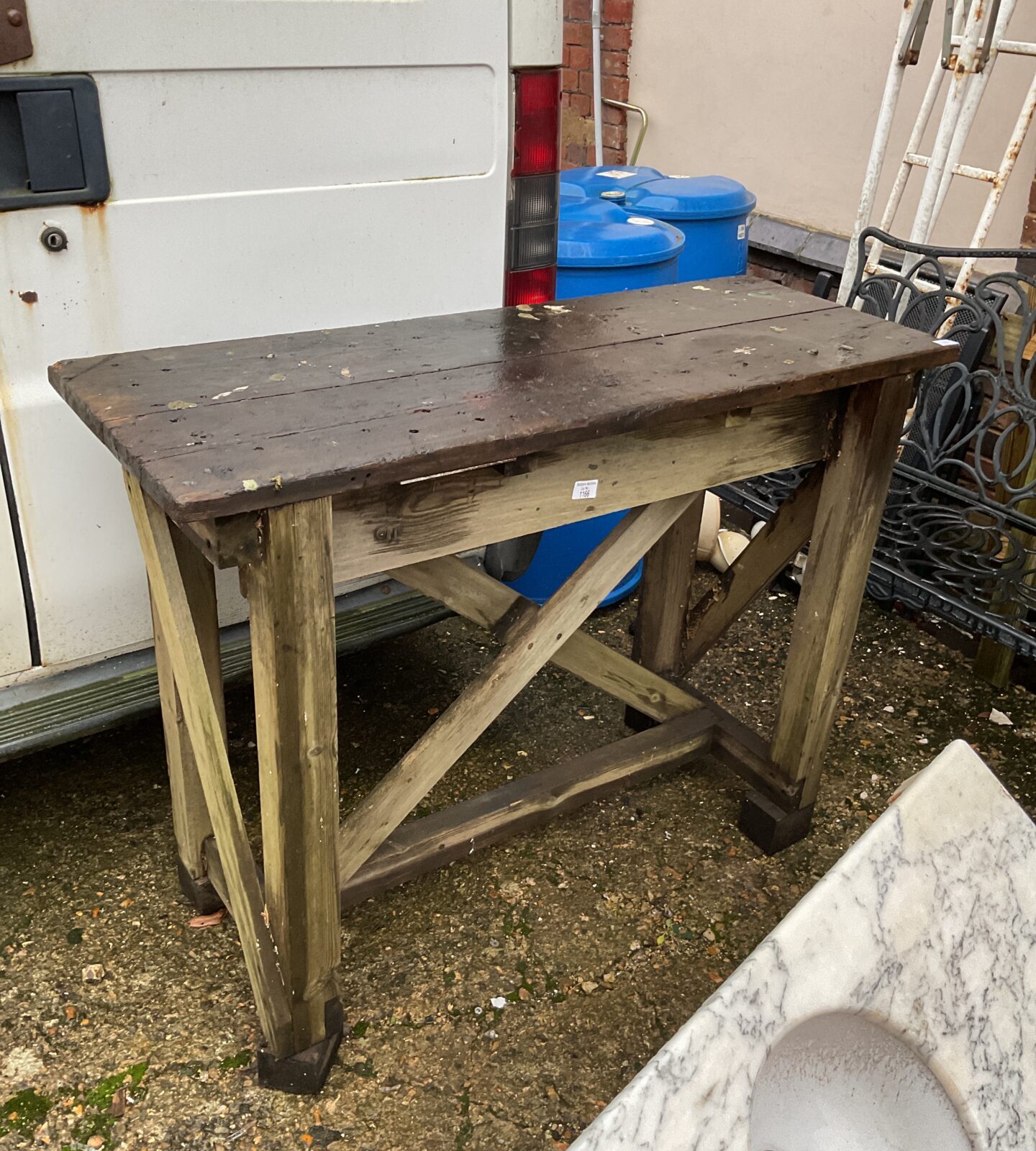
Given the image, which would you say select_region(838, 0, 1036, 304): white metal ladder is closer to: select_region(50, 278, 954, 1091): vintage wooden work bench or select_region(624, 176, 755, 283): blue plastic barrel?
select_region(624, 176, 755, 283): blue plastic barrel

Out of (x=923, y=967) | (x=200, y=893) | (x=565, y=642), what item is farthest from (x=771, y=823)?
(x=200, y=893)

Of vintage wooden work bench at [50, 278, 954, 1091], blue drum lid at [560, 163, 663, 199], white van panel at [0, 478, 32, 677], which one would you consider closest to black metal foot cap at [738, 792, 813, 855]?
vintage wooden work bench at [50, 278, 954, 1091]

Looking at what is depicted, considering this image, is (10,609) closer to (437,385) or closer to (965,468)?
(437,385)

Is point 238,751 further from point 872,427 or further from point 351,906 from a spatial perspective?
point 872,427

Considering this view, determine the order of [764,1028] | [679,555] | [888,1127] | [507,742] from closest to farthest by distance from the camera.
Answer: [764,1028], [888,1127], [679,555], [507,742]

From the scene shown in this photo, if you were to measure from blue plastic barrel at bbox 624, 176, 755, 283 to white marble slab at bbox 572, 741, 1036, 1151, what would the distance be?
7.03ft

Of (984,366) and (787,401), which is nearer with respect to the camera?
(787,401)

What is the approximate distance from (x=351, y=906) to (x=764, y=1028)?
1031mm

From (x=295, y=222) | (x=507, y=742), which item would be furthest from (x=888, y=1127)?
(x=295, y=222)

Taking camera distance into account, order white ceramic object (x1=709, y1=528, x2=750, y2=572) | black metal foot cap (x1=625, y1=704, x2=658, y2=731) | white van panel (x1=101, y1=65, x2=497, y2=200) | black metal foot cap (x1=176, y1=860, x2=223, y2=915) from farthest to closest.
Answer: white ceramic object (x1=709, y1=528, x2=750, y2=572) < black metal foot cap (x1=625, y1=704, x2=658, y2=731) < black metal foot cap (x1=176, y1=860, x2=223, y2=915) < white van panel (x1=101, y1=65, x2=497, y2=200)

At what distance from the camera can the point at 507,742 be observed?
8.74ft

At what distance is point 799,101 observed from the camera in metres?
4.41

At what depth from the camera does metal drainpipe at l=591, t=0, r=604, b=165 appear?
17.0ft

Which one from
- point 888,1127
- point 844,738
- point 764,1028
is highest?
point 764,1028
